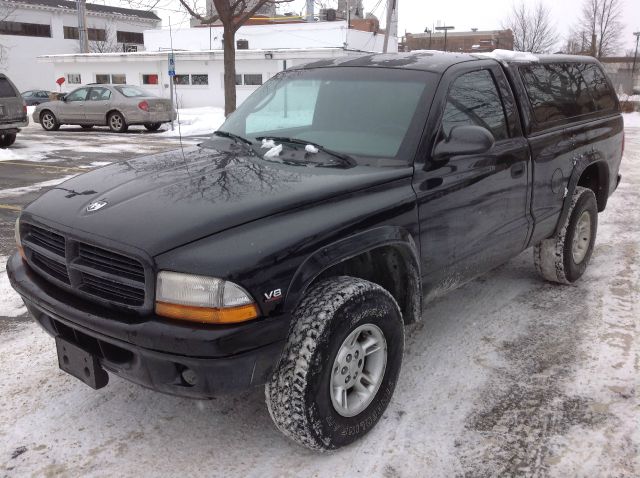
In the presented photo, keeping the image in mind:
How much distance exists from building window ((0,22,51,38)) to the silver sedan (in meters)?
35.0

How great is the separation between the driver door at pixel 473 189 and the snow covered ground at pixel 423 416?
1.82 feet

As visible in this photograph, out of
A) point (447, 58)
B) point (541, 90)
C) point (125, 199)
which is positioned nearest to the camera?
point (125, 199)

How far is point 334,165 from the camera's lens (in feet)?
10.6

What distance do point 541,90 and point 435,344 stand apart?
201 centimetres

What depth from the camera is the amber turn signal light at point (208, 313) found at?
2.36 meters

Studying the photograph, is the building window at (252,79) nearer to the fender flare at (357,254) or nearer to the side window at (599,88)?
the side window at (599,88)

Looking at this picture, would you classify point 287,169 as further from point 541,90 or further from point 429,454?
point 541,90

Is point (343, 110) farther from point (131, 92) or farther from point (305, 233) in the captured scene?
point (131, 92)

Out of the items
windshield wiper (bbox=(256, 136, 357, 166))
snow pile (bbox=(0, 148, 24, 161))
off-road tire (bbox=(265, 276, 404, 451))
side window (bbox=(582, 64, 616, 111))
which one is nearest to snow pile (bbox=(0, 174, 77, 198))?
Answer: snow pile (bbox=(0, 148, 24, 161))

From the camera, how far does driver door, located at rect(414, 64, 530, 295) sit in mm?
3301

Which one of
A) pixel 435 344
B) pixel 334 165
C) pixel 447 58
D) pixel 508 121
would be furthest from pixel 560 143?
pixel 334 165

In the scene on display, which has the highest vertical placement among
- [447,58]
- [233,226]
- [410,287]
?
[447,58]

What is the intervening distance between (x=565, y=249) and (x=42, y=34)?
56179mm

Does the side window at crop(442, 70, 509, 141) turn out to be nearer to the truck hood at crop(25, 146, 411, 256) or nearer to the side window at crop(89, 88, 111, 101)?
the truck hood at crop(25, 146, 411, 256)
